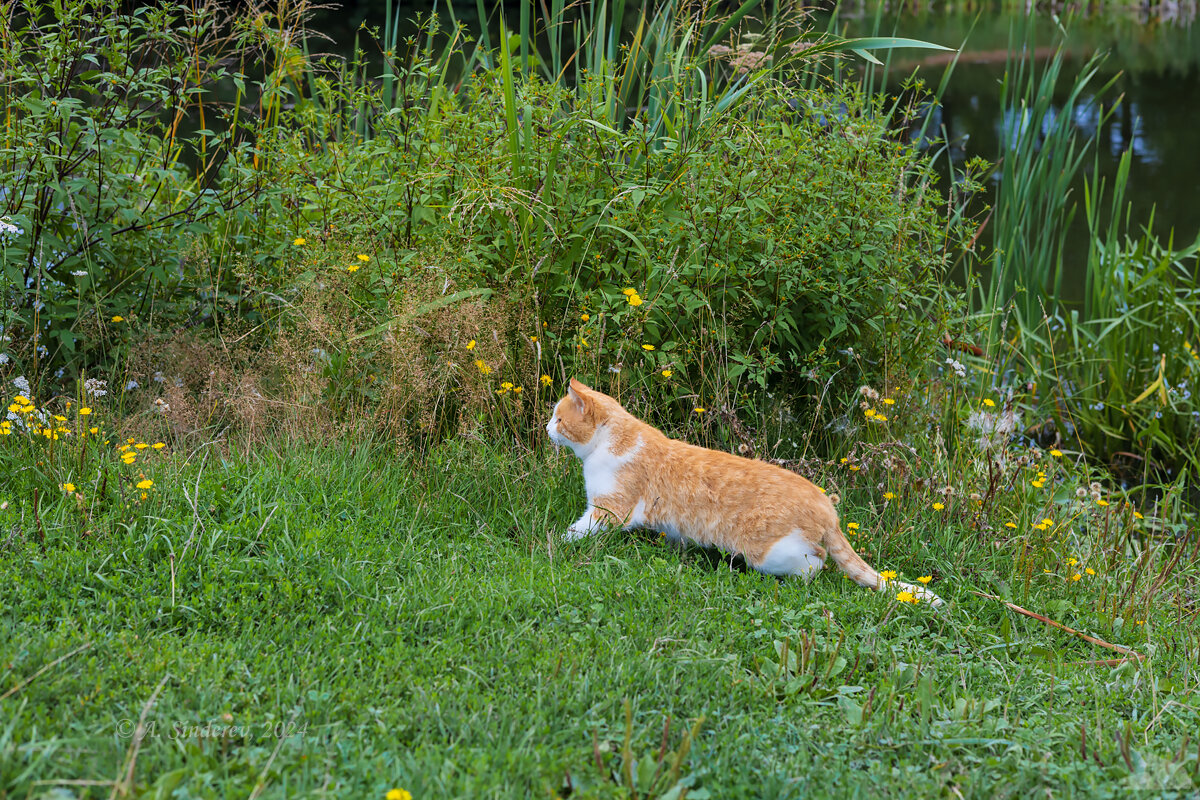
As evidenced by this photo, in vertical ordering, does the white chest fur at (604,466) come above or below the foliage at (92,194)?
Answer: below

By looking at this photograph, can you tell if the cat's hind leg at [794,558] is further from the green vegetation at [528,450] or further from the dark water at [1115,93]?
the dark water at [1115,93]

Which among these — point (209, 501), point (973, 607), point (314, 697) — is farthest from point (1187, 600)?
point (209, 501)

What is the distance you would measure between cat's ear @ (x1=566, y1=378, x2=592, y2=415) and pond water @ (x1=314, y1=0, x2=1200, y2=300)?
266 centimetres

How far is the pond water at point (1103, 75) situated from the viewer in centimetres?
1098

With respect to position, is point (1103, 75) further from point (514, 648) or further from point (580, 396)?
point (514, 648)

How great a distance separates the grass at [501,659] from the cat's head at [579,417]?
273 millimetres

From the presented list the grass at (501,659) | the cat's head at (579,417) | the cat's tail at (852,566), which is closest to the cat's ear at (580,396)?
the cat's head at (579,417)

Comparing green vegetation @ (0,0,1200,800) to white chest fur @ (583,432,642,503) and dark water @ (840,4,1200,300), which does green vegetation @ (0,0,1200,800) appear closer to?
white chest fur @ (583,432,642,503)

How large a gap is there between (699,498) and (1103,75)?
17.4 meters

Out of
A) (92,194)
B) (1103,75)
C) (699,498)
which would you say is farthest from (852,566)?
(1103,75)

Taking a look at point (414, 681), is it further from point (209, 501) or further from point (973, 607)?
point (973, 607)

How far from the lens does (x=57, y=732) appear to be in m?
2.18

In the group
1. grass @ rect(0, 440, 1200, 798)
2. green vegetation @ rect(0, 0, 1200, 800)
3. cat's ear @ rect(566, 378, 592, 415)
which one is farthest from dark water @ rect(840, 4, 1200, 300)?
grass @ rect(0, 440, 1200, 798)

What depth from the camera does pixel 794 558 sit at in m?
3.23
